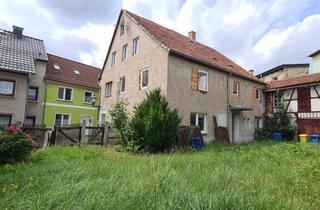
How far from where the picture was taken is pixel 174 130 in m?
11.6

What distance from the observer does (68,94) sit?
24.3 m

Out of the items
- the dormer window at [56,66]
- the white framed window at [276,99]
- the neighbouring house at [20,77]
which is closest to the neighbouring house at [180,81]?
the white framed window at [276,99]

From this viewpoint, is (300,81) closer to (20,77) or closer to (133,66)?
(133,66)

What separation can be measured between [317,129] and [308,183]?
14460mm

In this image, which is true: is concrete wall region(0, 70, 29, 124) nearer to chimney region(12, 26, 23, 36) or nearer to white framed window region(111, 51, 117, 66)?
white framed window region(111, 51, 117, 66)

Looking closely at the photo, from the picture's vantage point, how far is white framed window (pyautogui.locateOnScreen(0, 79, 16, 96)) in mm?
17766

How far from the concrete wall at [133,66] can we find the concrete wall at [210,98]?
2.68 ft

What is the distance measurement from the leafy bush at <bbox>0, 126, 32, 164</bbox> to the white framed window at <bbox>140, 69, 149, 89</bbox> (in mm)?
8370

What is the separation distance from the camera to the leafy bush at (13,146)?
27.0ft

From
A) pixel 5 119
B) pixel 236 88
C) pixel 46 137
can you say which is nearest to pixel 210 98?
pixel 236 88

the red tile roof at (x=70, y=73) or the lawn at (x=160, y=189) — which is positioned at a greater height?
the red tile roof at (x=70, y=73)

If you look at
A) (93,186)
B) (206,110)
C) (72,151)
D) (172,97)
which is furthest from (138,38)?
(93,186)

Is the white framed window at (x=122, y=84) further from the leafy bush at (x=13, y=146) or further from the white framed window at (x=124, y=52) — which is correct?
the leafy bush at (x=13, y=146)

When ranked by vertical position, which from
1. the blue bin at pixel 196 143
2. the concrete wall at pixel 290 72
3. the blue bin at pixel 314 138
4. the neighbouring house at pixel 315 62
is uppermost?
the neighbouring house at pixel 315 62
